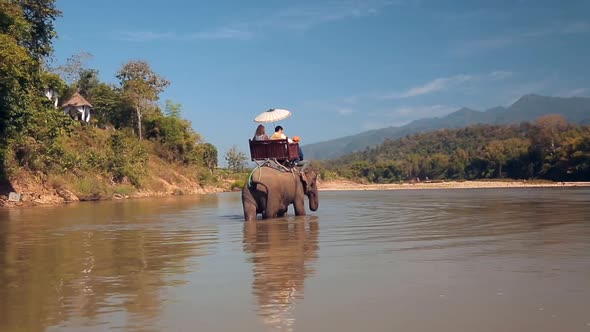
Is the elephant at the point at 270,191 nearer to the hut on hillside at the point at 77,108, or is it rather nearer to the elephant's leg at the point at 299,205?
the elephant's leg at the point at 299,205

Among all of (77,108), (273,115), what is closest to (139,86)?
(77,108)

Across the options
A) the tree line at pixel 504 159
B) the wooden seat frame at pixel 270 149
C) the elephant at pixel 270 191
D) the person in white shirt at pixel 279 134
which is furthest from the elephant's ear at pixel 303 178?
the tree line at pixel 504 159

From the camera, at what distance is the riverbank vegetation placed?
26281mm

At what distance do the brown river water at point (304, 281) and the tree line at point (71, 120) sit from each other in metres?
17.0

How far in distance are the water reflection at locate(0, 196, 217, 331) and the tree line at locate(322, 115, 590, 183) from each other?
222ft

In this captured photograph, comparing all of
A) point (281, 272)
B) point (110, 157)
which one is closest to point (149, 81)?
point (110, 157)

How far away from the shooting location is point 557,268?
21.2 ft

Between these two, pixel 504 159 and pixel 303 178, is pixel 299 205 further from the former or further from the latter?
pixel 504 159

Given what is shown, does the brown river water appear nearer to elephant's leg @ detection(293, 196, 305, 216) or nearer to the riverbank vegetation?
elephant's leg @ detection(293, 196, 305, 216)

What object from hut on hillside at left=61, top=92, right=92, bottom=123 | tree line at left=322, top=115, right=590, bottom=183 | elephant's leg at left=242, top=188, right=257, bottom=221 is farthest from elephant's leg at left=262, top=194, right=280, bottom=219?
tree line at left=322, top=115, right=590, bottom=183

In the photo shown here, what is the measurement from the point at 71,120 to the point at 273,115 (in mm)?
30125

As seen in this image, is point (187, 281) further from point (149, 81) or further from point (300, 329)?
point (149, 81)

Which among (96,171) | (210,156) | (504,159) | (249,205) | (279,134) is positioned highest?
(210,156)

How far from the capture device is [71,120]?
4131 centimetres
